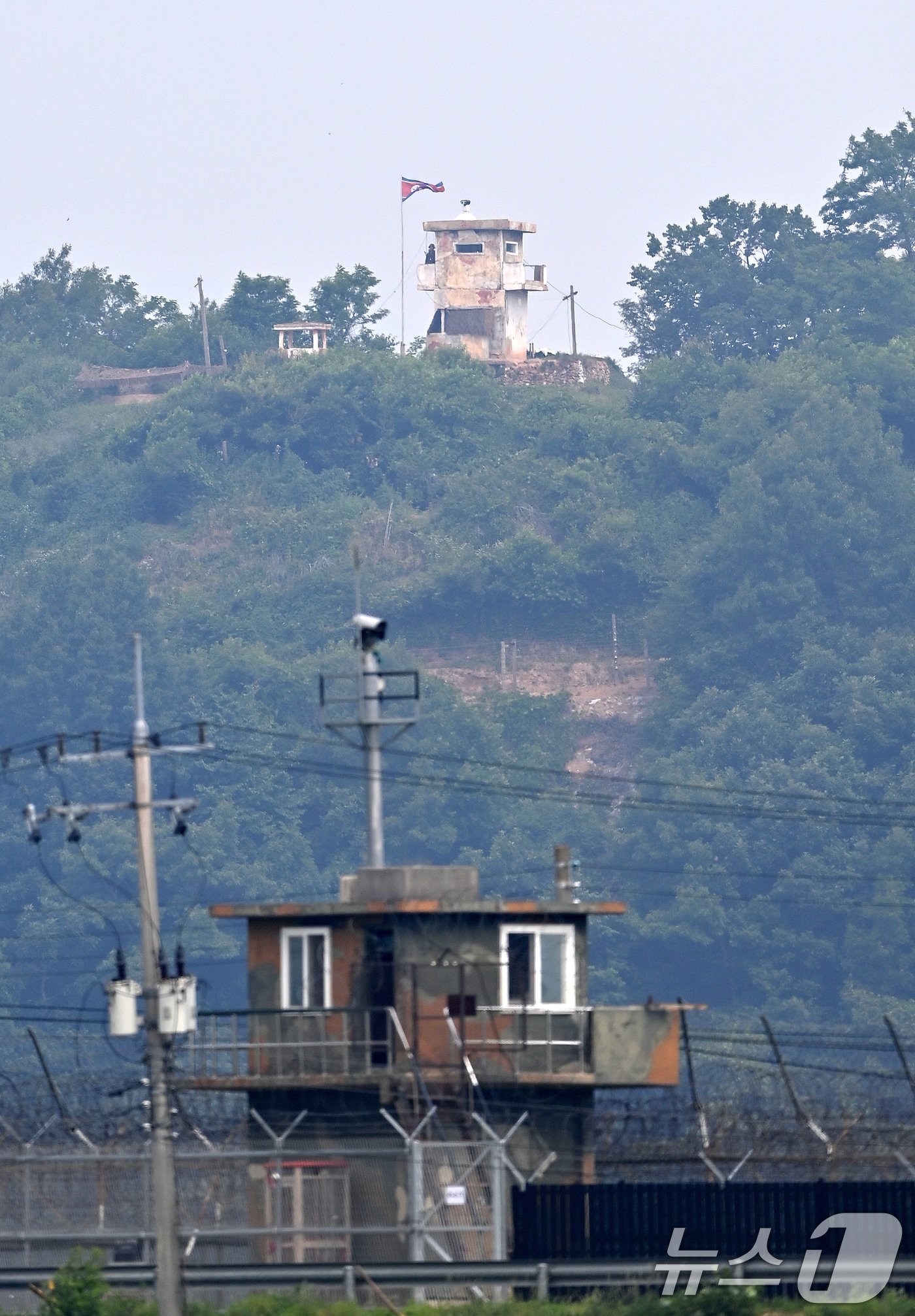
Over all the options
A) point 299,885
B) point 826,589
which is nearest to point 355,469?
point 826,589

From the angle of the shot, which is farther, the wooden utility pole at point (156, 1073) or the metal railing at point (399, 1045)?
the metal railing at point (399, 1045)

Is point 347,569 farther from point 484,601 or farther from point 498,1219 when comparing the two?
point 498,1219

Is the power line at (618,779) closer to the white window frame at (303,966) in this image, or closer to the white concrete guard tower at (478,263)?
the white concrete guard tower at (478,263)

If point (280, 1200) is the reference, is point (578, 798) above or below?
above

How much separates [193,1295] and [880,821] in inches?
4347

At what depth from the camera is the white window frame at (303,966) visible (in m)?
43.7

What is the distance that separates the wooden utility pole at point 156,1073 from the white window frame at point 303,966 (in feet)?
20.7

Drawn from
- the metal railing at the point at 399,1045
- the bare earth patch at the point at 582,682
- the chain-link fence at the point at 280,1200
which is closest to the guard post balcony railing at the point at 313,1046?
the metal railing at the point at 399,1045

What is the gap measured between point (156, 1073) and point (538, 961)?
8.36m

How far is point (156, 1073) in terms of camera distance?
36875mm

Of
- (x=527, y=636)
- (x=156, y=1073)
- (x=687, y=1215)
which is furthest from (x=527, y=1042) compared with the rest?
(x=527, y=636)

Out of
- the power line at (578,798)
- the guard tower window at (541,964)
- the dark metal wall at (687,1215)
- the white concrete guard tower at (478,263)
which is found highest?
the white concrete guard tower at (478,263)

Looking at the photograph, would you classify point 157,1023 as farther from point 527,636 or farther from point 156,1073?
point 527,636

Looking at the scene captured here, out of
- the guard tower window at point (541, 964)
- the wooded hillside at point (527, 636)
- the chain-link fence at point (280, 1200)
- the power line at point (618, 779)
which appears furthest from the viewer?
the power line at point (618, 779)
